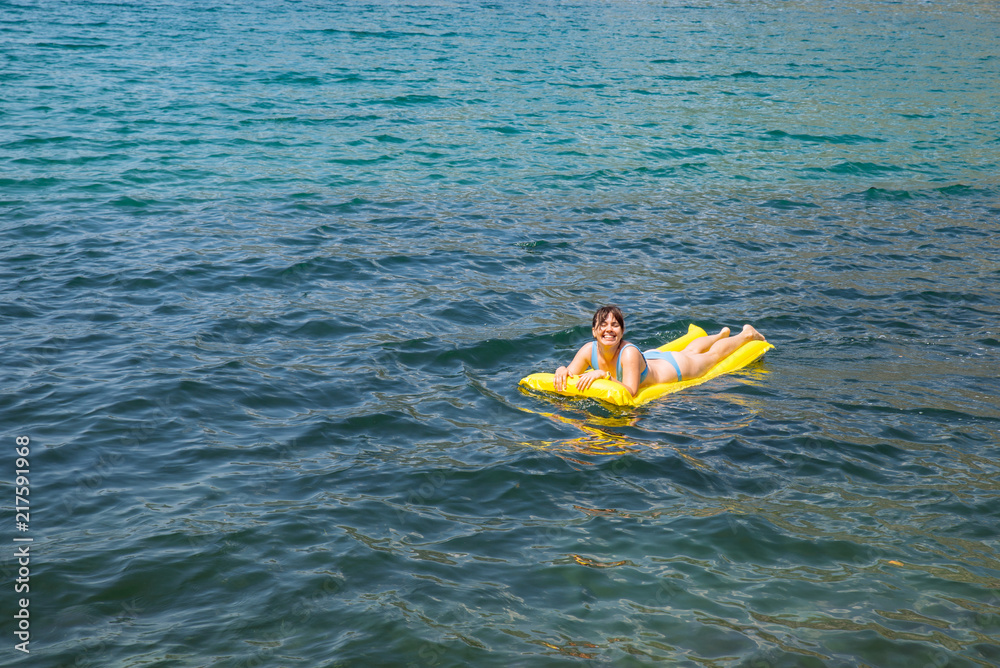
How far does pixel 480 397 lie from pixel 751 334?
9.97 feet

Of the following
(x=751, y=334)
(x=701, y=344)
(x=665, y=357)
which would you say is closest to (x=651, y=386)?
(x=665, y=357)

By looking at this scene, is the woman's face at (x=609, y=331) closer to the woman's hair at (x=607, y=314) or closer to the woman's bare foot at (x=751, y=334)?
the woman's hair at (x=607, y=314)

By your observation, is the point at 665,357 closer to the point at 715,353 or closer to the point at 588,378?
the point at 715,353

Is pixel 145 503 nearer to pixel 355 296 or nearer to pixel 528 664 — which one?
pixel 528 664

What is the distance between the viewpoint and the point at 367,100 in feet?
76.8

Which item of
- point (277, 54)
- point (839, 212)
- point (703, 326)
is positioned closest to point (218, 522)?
point (703, 326)

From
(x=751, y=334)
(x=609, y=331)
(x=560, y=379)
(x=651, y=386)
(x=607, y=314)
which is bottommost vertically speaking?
(x=651, y=386)

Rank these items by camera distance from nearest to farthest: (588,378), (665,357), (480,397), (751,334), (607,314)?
(588,378), (607,314), (480,397), (665,357), (751,334)

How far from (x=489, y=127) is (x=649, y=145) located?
400 centimetres

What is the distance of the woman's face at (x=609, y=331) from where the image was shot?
787cm

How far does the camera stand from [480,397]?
8047mm

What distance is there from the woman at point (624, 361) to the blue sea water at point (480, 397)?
10.3 inches

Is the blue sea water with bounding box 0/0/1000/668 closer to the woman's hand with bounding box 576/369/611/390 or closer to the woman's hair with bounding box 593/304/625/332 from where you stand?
the woman's hand with bounding box 576/369/611/390

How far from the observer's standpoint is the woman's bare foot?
8922mm
